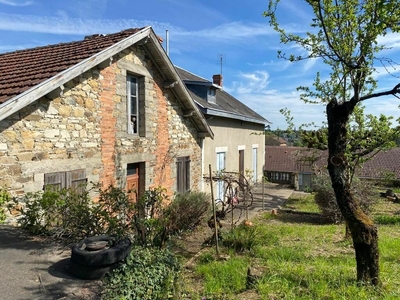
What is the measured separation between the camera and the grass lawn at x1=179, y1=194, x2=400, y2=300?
427 cm

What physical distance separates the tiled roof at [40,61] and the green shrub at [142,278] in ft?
10.7

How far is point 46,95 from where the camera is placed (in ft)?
19.4

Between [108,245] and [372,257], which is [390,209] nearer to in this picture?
[372,257]

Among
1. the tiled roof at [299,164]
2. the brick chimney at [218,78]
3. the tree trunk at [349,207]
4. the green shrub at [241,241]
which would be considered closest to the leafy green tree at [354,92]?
the tree trunk at [349,207]

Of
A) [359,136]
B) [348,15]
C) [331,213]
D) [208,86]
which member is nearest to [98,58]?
[348,15]

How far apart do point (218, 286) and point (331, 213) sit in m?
7.78

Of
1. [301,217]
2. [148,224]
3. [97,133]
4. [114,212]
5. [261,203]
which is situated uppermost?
[97,133]

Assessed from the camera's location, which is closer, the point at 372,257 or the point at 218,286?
the point at 372,257

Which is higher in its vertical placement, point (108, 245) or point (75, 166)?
point (75, 166)

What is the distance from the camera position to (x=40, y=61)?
6812 mm

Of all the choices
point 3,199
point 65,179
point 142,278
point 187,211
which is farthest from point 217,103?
point 142,278

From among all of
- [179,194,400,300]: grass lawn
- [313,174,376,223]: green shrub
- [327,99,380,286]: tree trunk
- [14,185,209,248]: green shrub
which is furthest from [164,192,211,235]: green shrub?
[313,174,376,223]: green shrub

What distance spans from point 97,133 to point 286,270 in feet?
16.0

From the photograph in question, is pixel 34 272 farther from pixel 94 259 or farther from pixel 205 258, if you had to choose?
pixel 205 258
